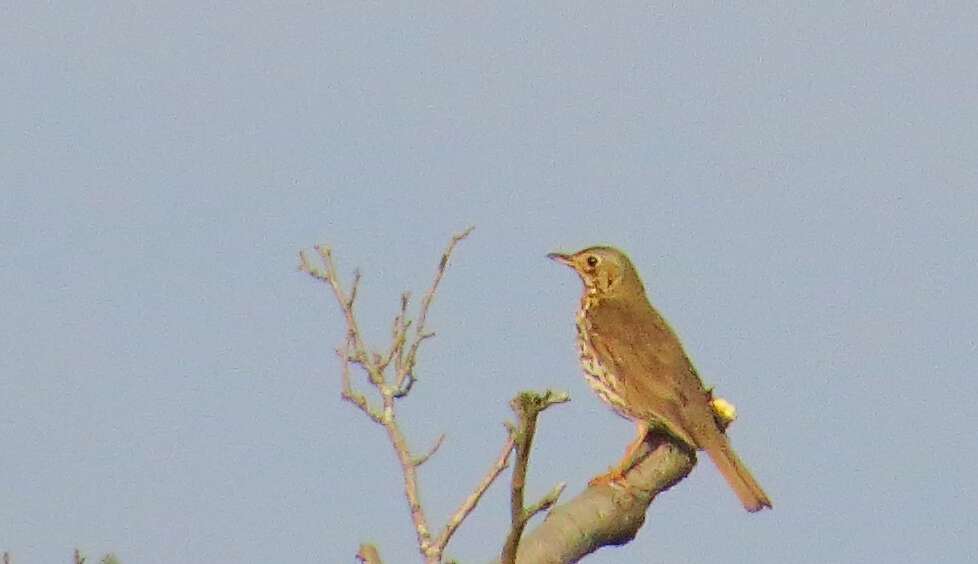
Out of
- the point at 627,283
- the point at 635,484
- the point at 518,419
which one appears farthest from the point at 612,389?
the point at 518,419

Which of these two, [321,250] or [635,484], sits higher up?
[321,250]

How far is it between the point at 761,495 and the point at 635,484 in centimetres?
210

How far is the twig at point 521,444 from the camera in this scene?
11.4 feet

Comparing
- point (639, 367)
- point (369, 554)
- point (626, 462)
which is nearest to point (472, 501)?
point (369, 554)

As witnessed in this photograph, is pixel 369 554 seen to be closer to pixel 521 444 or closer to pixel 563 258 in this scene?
pixel 521 444

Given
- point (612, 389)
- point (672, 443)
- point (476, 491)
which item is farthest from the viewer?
point (612, 389)

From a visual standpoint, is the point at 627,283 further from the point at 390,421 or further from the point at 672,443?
the point at 390,421

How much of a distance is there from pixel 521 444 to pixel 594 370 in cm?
610

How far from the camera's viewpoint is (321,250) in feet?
18.9

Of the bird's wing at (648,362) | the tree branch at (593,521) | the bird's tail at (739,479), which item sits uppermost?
the bird's wing at (648,362)

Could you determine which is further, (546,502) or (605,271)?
(605,271)

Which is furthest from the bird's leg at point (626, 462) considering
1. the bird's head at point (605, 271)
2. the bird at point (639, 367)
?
the bird's head at point (605, 271)

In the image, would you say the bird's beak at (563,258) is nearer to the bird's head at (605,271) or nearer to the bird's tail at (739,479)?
the bird's head at (605,271)

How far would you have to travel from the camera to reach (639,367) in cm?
923
